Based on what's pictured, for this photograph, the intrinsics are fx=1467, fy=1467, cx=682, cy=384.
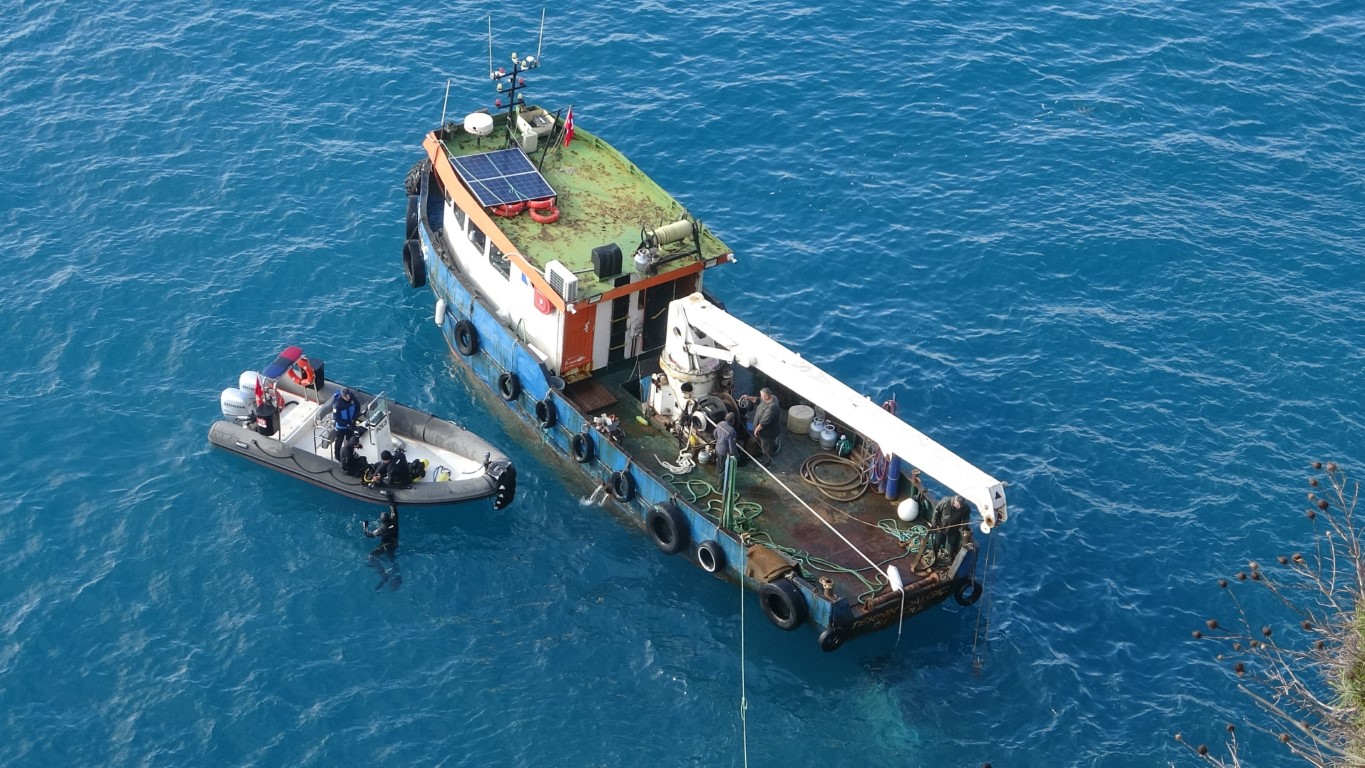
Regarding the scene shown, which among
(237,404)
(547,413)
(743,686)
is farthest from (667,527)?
(237,404)

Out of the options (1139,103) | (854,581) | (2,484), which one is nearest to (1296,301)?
(1139,103)

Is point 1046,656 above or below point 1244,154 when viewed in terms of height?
below

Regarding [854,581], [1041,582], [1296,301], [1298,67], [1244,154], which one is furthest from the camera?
[1298,67]

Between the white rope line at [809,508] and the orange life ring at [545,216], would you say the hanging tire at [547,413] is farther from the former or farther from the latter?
the orange life ring at [545,216]

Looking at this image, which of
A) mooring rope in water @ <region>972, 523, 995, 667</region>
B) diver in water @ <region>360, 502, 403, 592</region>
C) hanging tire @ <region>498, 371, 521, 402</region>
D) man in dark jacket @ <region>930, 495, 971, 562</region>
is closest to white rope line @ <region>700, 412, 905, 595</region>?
man in dark jacket @ <region>930, 495, 971, 562</region>

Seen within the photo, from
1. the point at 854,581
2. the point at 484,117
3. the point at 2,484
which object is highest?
the point at 484,117

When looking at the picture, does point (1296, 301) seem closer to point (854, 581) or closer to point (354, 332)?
point (854, 581)
